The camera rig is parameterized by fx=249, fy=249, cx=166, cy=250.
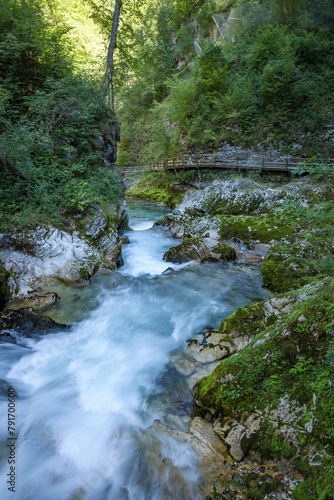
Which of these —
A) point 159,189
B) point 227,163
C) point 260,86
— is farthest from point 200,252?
point 260,86

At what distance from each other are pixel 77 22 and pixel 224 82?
12029 mm

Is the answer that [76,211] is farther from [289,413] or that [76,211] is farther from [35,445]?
[289,413]

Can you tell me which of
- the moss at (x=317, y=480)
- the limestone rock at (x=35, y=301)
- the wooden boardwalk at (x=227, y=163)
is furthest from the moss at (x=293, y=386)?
the wooden boardwalk at (x=227, y=163)

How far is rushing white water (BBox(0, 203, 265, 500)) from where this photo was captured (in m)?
2.71

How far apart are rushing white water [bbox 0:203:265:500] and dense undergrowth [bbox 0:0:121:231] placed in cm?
274

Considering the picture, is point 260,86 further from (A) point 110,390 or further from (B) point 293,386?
(A) point 110,390

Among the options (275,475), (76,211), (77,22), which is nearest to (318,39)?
(77,22)

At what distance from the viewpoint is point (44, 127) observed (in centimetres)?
804

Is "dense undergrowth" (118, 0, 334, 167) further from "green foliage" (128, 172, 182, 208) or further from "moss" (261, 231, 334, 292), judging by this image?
"moss" (261, 231, 334, 292)

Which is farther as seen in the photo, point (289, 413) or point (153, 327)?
point (153, 327)

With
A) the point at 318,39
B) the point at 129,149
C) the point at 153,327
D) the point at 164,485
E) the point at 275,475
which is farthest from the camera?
the point at 129,149

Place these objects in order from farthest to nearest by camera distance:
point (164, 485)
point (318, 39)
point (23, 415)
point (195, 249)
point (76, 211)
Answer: point (318, 39) → point (195, 249) → point (76, 211) → point (23, 415) → point (164, 485)

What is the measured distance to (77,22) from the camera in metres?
11.4

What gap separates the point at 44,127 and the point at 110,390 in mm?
8023
